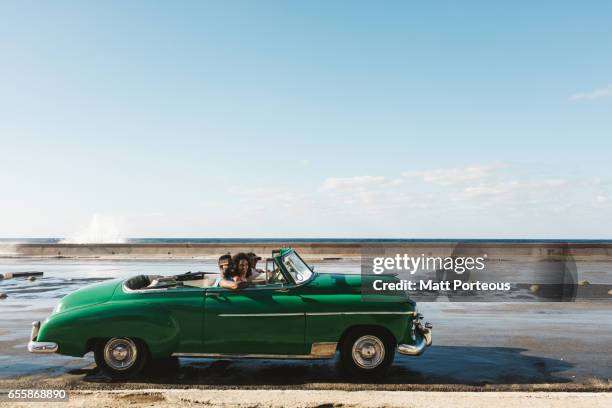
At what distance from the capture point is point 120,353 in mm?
6906

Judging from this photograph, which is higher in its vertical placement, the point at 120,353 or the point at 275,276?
the point at 275,276

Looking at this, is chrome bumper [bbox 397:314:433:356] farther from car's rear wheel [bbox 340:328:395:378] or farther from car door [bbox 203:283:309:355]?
car door [bbox 203:283:309:355]

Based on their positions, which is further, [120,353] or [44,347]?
[120,353]

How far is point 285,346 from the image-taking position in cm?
678

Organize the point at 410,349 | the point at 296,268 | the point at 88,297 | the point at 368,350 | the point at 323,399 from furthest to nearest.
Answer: the point at 296,268 → the point at 88,297 → the point at 368,350 → the point at 410,349 → the point at 323,399

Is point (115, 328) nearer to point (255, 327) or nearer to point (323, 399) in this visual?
point (255, 327)

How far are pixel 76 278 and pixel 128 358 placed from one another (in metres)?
15.5

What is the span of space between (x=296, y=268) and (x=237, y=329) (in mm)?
1124

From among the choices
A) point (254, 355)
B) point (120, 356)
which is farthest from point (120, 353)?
point (254, 355)

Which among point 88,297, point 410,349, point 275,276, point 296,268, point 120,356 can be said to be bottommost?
point 120,356

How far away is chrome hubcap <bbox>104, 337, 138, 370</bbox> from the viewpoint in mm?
6879

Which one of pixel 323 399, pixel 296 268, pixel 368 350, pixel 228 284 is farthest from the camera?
pixel 296 268

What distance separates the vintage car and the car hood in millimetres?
78

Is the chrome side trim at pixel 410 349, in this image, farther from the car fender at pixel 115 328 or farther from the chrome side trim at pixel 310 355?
the car fender at pixel 115 328
